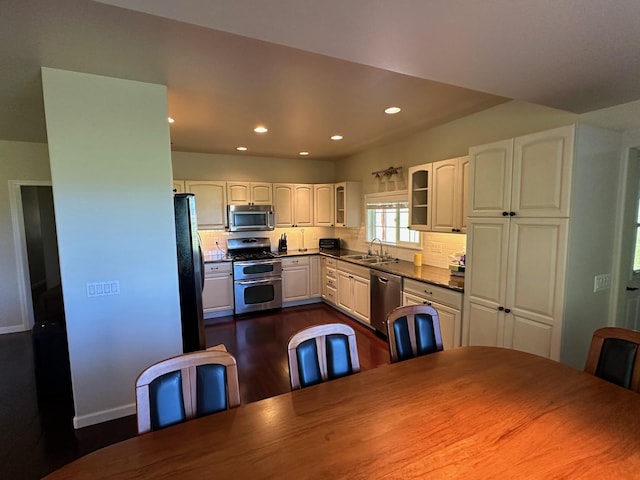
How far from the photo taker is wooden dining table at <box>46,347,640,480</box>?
96cm

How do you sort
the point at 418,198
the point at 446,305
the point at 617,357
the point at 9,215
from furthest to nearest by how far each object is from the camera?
the point at 9,215 → the point at 418,198 → the point at 446,305 → the point at 617,357

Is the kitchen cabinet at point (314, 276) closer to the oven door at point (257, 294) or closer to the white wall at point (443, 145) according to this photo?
the oven door at point (257, 294)

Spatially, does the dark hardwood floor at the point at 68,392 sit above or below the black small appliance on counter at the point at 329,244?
below

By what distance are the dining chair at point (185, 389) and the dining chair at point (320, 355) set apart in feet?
0.95

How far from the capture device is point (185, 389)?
48.9 inches

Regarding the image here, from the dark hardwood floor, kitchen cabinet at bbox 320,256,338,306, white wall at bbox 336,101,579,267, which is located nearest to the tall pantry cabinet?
white wall at bbox 336,101,579,267

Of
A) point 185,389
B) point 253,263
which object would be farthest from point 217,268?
point 185,389

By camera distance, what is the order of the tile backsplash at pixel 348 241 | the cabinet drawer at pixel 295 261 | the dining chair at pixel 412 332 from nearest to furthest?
the dining chair at pixel 412 332
the tile backsplash at pixel 348 241
the cabinet drawer at pixel 295 261

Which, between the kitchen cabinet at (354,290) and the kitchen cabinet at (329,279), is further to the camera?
the kitchen cabinet at (329,279)

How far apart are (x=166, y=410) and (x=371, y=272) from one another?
317cm

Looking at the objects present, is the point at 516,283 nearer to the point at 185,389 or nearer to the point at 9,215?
the point at 185,389

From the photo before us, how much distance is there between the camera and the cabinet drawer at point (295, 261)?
17.1ft

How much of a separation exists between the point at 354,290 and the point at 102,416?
10.1ft

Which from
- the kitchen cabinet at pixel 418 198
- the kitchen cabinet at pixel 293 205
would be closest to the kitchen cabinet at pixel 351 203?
the kitchen cabinet at pixel 293 205
